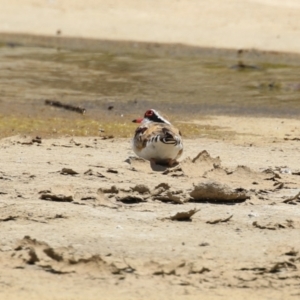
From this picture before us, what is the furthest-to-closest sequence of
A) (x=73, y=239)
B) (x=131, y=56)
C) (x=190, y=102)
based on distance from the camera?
(x=131, y=56) → (x=190, y=102) → (x=73, y=239)

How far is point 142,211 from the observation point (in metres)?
6.92

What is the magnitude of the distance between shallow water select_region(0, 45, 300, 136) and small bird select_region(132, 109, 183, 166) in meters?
2.44

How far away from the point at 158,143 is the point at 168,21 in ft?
54.7

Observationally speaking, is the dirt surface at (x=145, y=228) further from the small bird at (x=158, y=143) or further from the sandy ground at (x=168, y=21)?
the sandy ground at (x=168, y=21)

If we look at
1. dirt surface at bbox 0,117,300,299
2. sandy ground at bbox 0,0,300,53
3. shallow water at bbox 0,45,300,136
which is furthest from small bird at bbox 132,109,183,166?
sandy ground at bbox 0,0,300,53

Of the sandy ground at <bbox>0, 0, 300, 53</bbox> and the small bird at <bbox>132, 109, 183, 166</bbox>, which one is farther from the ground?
the sandy ground at <bbox>0, 0, 300, 53</bbox>

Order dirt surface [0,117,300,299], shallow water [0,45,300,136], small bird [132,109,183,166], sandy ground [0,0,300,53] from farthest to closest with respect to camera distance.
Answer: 1. sandy ground [0,0,300,53]
2. shallow water [0,45,300,136]
3. small bird [132,109,183,166]
4. dirt surface [0,117,300,299]

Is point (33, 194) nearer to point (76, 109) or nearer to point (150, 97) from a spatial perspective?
point (76, 109)

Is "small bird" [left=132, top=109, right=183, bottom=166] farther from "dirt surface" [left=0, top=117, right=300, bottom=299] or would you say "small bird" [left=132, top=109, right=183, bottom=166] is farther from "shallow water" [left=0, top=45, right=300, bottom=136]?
"shallow water" [left=0, top=45, right=300, bottom=136]

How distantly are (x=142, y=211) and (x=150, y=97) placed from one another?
8.23 metres

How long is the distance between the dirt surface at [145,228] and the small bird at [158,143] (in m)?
0.11

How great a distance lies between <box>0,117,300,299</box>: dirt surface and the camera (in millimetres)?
5535

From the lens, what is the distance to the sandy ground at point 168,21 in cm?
2289

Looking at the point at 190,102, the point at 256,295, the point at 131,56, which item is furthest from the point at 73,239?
the point at 131,56
